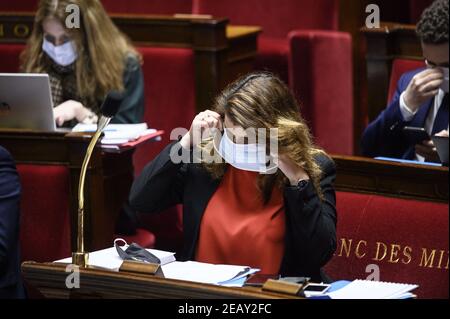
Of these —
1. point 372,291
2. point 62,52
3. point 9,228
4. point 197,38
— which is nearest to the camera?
point 372,291

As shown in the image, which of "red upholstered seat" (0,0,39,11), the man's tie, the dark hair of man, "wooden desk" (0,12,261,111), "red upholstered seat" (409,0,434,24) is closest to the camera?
the dark hair of man

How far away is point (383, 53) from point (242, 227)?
2.68 feet

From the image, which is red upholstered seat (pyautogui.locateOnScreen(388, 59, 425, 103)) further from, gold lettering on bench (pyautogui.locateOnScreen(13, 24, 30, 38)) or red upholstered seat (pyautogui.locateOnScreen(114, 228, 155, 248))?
gold lettering on bench (pyautogui.locateOnScreen(13, 24, 30, 38))

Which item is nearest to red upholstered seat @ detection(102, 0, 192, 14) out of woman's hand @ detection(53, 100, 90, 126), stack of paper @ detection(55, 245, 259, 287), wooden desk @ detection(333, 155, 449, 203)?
woman's hand @ detection(53, 100, 90, 126)

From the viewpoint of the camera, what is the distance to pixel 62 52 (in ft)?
7.09

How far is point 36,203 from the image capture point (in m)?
1.80

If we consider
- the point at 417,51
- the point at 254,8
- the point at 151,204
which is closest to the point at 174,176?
the point at 151,204

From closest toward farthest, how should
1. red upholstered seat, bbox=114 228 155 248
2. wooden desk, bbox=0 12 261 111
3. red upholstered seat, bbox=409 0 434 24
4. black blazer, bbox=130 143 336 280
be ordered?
black blazer, bbox=130 143 336 280, red upholstered seat, bbox=114 228 155 248, wooden desk, bbox=0 12 261 111, red upholstered seat, bbox=409 0 434 24

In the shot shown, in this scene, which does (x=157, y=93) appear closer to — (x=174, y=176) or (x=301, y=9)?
(x=301, y=9)

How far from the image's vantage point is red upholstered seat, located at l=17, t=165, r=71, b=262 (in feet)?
5.84

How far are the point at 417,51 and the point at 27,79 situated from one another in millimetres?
773

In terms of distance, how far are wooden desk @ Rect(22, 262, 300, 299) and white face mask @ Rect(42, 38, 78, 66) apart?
0.99 m

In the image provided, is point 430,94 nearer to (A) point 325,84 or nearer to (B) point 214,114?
(B) point 214,114

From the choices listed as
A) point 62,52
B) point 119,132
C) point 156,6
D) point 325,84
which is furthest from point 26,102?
point 156,6
